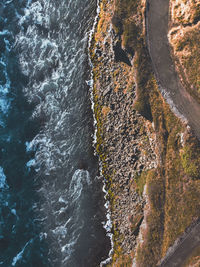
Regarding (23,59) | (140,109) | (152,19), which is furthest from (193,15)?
(23,59)

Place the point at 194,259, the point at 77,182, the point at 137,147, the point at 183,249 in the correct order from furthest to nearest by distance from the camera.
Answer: the point at 77,182, the point at 137,147, the point at 183,249, the point at 194,259

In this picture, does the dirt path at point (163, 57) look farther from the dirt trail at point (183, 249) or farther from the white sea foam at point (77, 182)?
the white sea foam at point (77, 182)

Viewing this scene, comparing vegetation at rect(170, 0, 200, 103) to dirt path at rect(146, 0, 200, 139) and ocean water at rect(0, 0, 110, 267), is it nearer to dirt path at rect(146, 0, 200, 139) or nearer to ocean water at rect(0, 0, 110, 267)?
dirt path at rect(146, 0, 200, 139)

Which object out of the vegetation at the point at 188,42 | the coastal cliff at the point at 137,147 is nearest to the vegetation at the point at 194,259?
the coastal cliff at the point at 137,147

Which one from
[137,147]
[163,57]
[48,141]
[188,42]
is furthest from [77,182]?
[188,42]

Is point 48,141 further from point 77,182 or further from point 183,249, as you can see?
point 183,249

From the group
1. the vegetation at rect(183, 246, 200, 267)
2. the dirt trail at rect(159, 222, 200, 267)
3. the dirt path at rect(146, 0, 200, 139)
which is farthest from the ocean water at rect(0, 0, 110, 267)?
the vegetation at rect(183, 246, 200, 267)

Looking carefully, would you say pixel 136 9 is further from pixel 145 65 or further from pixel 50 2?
pixel 50 2
